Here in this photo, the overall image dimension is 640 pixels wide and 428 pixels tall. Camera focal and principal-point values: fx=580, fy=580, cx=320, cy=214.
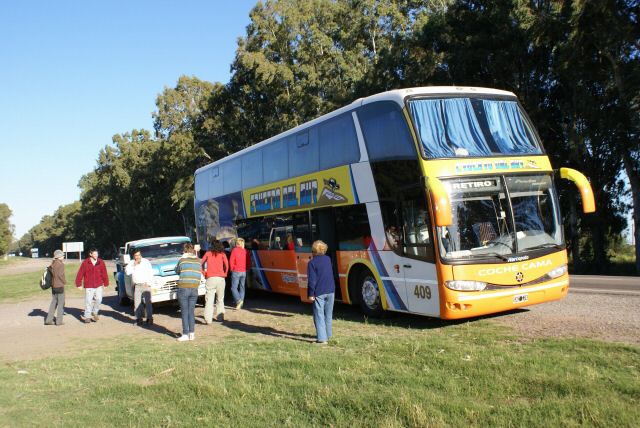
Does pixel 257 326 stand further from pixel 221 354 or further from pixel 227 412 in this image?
pixel 227 412

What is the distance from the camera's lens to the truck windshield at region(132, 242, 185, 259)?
16.9 m

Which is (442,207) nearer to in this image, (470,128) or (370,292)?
(470,128)

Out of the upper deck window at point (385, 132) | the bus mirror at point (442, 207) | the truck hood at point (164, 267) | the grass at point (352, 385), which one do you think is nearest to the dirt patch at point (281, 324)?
the grass at point (352, 385)

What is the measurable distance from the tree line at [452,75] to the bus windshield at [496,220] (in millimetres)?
16123

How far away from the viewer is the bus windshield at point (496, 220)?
9562mm

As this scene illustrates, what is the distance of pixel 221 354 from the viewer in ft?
29.2

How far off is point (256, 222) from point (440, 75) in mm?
17506

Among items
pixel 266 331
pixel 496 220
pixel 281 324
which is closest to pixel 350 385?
pixel 496 220

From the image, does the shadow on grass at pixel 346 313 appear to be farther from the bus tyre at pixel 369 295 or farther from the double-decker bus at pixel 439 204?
the double-decker bus at pixel 439 204

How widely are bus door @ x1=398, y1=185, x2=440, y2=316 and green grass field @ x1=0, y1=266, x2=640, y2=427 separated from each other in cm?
74

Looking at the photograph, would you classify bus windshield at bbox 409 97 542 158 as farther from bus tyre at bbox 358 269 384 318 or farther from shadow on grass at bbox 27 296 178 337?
shadow on grass at bbox 27 296 178 337

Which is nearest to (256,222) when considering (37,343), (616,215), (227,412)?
(37,343)

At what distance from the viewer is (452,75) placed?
2941 cm

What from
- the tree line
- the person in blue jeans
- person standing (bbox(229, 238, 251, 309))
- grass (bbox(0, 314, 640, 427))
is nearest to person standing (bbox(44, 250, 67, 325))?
person standing (bbox(229, 238, 251, 309))
